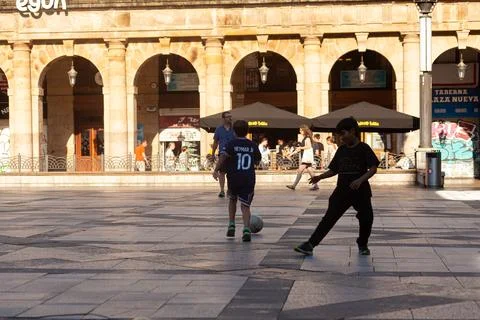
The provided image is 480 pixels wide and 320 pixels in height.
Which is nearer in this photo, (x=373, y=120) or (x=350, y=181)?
(x=350, y=181)

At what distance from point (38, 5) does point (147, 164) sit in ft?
26.9

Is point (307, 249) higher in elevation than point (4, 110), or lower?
lower

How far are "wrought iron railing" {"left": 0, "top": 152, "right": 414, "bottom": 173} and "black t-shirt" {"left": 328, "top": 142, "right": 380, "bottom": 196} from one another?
21519mm

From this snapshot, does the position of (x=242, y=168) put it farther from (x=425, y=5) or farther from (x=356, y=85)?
(x=356, y=85)

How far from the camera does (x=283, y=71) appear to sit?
42.9m

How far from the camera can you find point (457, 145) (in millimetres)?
41656

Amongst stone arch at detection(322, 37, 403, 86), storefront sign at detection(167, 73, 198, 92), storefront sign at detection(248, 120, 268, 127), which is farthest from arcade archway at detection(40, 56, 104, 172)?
storefront sign at detection(248, 120, 268, 127)

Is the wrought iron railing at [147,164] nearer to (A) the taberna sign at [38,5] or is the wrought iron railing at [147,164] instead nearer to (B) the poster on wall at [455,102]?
(A) the taberna sign at [38,5]

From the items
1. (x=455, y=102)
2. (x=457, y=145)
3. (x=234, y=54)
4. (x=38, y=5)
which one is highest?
(x=38, y=5)

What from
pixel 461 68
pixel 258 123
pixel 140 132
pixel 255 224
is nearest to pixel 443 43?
pixel 461 68

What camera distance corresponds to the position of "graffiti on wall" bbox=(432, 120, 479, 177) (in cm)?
4159

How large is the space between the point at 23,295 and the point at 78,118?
3674 centimetres

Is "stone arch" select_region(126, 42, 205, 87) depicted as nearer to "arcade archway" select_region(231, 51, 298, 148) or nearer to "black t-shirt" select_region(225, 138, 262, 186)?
"arcade archway" select_region(231, 51, 298, 148)

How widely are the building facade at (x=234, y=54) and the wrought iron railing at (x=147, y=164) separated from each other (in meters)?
0.25
